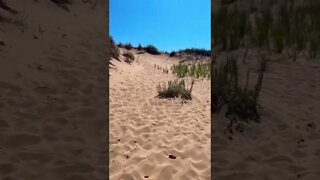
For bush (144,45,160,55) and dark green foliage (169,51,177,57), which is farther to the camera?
bush (144,45,160,55)

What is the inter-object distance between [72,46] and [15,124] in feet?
16.6

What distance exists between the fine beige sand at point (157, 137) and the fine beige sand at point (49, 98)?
0.24m

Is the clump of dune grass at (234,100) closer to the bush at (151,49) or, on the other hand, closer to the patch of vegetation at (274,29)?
the patch of vegetation at (274,29)

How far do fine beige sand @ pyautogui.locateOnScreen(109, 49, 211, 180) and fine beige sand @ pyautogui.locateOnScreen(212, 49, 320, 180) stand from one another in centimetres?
23

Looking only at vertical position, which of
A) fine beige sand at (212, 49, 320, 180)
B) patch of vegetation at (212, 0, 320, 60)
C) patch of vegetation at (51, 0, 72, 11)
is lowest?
fine beige sand at (212, 49, 320, 180)

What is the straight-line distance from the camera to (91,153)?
4.84 meters

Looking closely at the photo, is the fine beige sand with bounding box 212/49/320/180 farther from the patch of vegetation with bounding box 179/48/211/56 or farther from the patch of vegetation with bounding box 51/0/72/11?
the patch of vegetation with bounding box 179/48/211/56

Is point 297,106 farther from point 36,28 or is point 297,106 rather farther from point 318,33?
point 36,28

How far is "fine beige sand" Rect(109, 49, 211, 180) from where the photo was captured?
14.8ft

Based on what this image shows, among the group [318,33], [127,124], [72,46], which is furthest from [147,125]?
[318,33]

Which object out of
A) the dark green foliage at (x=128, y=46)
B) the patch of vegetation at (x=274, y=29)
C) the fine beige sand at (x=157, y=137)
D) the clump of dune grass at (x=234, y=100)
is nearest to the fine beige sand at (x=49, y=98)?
the fine beige sand at (x=157, y=137)

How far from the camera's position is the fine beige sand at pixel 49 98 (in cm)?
446

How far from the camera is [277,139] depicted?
540 centimetres

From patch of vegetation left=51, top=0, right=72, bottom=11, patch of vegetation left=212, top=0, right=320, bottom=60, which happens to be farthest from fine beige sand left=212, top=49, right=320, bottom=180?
patch of vegetation left=51, top=0, right=72, bottom=11
